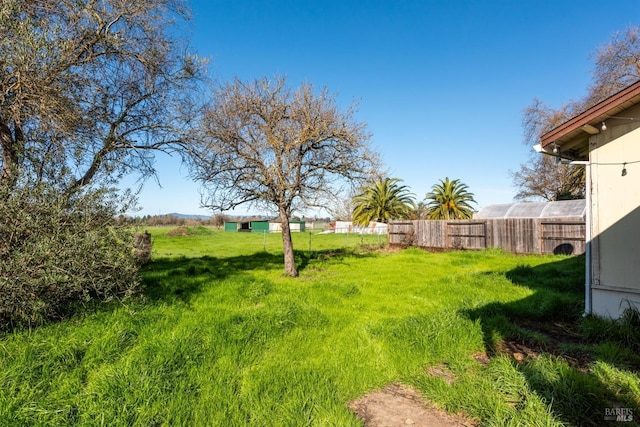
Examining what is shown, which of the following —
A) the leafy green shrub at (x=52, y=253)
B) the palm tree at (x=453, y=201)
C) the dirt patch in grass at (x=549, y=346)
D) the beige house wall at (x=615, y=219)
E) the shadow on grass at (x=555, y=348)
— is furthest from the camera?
the palm tree at (x=453, y=201)

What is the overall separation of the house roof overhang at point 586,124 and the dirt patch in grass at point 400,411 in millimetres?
5103

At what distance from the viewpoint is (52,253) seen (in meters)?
4.20

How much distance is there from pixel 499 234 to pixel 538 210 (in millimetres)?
6077

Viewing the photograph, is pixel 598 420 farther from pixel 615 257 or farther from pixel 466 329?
pixel 615 257

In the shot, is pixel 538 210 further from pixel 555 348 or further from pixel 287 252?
pixel 555 348

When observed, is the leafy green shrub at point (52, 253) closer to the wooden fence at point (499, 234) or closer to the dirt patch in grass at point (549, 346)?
the dirt patch in grass at point (549, 346)

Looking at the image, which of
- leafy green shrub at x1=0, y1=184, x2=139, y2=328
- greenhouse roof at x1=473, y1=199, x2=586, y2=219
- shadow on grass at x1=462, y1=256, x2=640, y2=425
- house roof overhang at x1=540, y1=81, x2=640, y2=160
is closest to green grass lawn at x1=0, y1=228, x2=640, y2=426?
shadow on grass at x1=462, y1=256, x2=640, y2=425


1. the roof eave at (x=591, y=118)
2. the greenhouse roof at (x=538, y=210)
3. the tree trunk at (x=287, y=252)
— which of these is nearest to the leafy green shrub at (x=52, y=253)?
the tree trunk at (x=287, y=252)

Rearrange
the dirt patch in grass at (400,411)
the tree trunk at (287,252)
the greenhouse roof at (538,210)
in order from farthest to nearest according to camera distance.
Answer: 1. the greenhouse roof at (538,210)
2. the tree trunk at (287,252)
3. the dirt patch in grass at (400,411)

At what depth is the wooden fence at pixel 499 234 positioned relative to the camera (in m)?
14.1

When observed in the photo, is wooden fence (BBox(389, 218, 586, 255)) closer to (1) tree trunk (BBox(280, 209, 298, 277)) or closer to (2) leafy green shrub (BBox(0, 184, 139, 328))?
(1) tree trunk (BBox(280, 209, 298, 277))

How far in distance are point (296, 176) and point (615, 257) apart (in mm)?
7383

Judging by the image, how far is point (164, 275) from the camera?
8805 millimetres

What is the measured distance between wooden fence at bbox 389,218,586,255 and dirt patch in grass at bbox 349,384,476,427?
14.6 metres
